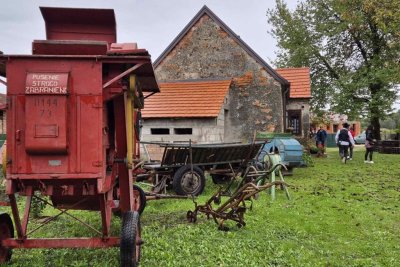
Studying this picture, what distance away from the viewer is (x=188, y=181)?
36.6 feet

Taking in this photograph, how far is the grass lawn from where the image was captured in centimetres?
569

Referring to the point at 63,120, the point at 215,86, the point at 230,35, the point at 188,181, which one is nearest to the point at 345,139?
the point at 215,86

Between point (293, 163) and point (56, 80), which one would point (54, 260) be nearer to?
point (56, 80)

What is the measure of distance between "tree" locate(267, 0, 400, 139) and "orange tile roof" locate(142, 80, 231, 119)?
12.2 m

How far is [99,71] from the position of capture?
467 cm

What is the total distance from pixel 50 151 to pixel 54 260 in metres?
1.94

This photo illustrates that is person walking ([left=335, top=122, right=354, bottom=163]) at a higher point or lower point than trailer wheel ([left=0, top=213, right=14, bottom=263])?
higher

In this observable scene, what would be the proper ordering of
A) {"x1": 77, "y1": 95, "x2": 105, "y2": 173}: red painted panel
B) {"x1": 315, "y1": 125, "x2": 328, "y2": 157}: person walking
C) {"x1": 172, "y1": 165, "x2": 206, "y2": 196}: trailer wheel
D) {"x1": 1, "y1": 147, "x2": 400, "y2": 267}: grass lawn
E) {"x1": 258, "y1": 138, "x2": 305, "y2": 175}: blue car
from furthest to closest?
{"x1": 315, "y1": 125, "x2": 328, "y2": 157}: person walking
{"x1": 258, "y1": 138, "x2": 305, "y2": 175}: blue car
{"x1": 172, "y1": 165, "x2": 206, "y2": 196}: trailer wheel
{"x1": 1, "y1": 147, "x2": 400, "y2": 267}: grass lawn
{"x1": 77, "y1": 95, "x2": 105, "y2": 173}: red painted panel

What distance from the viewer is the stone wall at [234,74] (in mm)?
19562

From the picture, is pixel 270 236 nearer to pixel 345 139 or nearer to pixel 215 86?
pixel 215 86

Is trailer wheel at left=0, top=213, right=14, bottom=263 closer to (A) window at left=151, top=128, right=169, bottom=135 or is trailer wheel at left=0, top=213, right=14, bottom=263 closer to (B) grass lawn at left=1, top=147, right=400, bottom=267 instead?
(B) grass lawn at left=1, top=147, right=400, bottom=267

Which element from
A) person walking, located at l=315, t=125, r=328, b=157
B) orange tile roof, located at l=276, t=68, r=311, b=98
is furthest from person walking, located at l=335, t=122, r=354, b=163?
person walking, located at l=315, t=125, r=328, b=157

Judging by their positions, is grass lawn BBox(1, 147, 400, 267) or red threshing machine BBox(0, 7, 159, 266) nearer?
red threshing machine BBox(0, 7, 159, 266)

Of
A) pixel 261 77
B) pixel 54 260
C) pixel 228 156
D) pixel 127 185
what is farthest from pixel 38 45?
pixel 261 77
